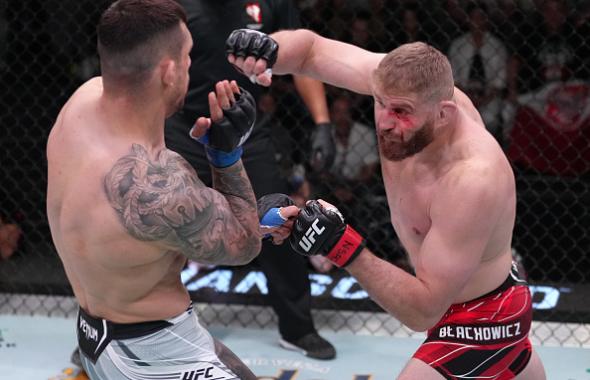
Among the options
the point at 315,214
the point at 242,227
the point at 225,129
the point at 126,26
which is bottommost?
the point at 315,214

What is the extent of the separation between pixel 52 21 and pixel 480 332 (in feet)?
8.21

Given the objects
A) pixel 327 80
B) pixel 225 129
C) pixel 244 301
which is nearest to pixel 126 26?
pixel 225 129

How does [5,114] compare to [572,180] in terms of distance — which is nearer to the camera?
[572,180]

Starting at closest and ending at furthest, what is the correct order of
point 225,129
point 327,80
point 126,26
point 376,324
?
point 126,26
point 225,129
point 327,80
point 376,324

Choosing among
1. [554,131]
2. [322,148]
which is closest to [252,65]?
[322,148]

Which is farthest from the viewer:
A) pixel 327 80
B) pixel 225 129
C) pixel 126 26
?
pixel 327 80

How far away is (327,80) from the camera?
7.73ft

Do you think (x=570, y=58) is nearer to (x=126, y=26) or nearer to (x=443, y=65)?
(x=443, y=65)

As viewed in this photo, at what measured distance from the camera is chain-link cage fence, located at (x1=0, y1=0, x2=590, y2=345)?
11.4ft

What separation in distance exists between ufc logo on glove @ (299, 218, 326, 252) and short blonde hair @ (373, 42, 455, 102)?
32 centimetres

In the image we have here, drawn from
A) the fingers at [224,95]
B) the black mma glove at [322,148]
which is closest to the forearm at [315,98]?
the black mma glove at [322,148]

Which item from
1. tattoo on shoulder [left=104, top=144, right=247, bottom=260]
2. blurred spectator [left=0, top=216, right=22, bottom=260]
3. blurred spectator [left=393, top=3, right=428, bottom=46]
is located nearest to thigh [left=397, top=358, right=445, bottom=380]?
tattoo on shoulder [left=104, top=144, right=247, bottom=260]

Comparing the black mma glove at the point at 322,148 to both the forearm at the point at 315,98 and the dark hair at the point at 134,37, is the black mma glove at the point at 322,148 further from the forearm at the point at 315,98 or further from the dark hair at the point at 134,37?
the dark hair at the point at 134,37

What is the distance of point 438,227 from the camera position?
1.87 metres
